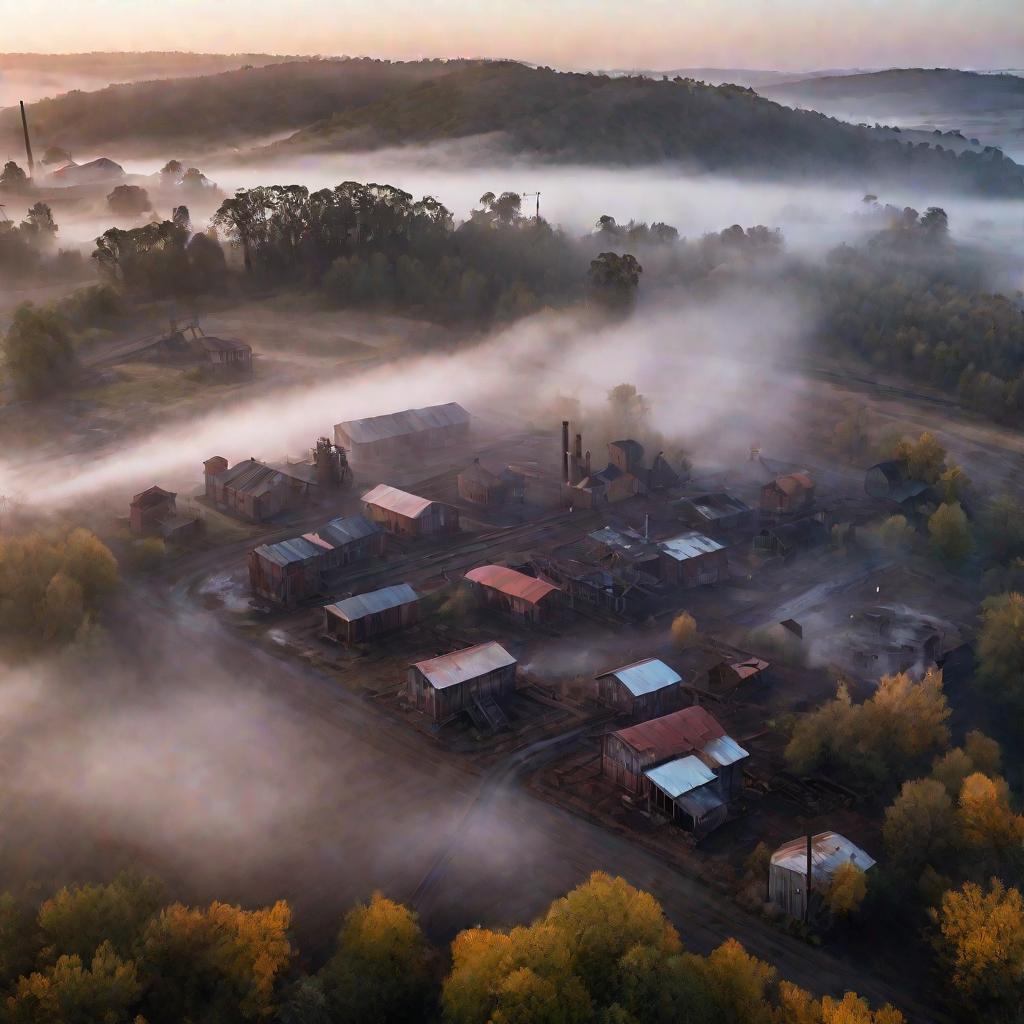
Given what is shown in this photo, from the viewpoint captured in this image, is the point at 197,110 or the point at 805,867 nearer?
the point at 805,867

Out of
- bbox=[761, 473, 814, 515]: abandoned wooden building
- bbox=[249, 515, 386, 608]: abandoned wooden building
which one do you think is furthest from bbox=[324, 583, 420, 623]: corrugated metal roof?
bbox=[761, 473, 814, 515]: abandoned wooden building

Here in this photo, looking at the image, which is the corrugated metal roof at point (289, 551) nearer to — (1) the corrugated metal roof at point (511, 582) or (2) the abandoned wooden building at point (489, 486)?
(1) the corrugated metal roof at point (511, 582)

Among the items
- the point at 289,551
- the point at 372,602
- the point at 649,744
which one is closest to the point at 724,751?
the point at 649,744

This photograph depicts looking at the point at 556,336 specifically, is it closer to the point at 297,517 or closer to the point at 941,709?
the point at 297,517

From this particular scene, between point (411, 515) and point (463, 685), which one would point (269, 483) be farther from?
point (463, 685)

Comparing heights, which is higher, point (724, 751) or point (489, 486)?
point (489, 486)

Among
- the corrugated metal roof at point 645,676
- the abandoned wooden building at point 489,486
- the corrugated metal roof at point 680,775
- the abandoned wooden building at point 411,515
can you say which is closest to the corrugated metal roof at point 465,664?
the corrugated metal roof at point 645,676

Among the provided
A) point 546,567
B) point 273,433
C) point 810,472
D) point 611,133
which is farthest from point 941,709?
point 611,133
